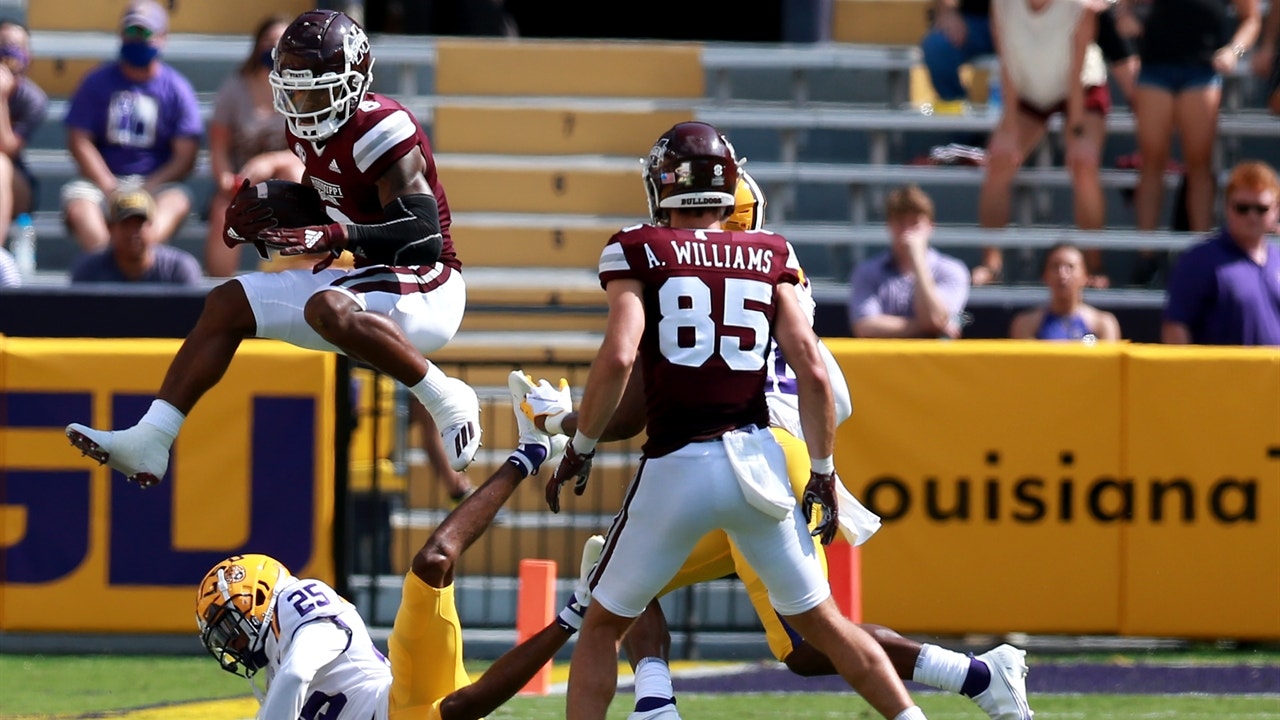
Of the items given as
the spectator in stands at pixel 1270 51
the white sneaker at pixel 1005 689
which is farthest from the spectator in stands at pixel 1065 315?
the white sneaker at pixel 1005 689

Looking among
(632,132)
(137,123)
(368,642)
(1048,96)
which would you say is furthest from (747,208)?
(632,132)

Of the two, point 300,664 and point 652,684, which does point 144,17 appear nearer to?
point 300,664

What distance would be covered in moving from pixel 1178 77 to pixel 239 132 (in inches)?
222

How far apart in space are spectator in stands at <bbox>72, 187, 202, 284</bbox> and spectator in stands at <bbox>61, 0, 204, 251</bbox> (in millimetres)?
897

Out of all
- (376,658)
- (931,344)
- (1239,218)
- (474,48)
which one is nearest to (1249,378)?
(1239,218)

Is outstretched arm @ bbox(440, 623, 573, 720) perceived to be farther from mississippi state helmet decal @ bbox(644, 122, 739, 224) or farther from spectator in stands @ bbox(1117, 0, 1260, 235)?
spectator in stands @ bbox(1117, 0, 1260, 235)

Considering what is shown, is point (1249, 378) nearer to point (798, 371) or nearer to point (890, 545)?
point (890, 545)

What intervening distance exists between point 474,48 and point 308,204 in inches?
283

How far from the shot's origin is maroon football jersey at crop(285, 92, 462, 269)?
21.0ft

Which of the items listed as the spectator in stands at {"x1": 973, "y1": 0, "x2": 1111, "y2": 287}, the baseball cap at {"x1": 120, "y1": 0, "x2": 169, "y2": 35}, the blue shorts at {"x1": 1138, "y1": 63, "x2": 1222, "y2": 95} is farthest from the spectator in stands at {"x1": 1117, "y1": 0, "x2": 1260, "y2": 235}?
the baseball cap at {"x1": 120, "y1": 0, "x2": 169, "y2": 35}

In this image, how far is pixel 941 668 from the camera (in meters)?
6.42

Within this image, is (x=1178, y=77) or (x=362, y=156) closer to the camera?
→ (x=362, y=156)

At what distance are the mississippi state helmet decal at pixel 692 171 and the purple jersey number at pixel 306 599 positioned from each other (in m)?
1.74

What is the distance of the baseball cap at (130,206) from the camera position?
10617 millimetres
